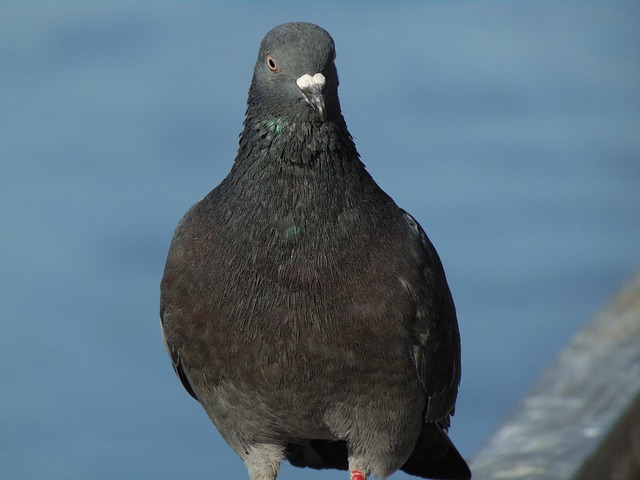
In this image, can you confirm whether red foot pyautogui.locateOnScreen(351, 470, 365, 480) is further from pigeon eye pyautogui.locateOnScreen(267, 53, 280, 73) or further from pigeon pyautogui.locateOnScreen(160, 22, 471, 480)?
pigeon eye pyautogui.locateOnScreen(267, 53, 280, 73)

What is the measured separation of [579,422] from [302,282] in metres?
1.31

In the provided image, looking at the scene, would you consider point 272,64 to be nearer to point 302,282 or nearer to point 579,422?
point 302,282

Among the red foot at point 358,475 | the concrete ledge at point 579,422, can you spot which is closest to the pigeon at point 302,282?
the red foot at point 358,475

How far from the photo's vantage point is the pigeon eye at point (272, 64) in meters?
4.33

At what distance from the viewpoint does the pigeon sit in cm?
437

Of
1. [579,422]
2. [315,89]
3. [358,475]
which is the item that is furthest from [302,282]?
[579,422]

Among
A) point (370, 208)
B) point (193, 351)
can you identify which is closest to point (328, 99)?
point (370, 208)

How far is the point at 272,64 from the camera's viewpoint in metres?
4.36

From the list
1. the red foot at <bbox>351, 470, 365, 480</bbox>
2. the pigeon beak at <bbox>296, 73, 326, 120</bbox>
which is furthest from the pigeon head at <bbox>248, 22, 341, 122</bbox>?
the red foot at <bbox>351, 470, 365, 480</bbox>

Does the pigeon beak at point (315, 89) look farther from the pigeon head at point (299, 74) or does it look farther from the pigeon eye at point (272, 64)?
the pigeon eye at point (272, 64)

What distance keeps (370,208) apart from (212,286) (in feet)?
2.09

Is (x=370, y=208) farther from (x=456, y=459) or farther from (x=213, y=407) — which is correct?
(x=456, y=459)

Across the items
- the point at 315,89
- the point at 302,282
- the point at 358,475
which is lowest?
the point at 358,475

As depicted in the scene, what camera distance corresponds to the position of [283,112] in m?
4.37
